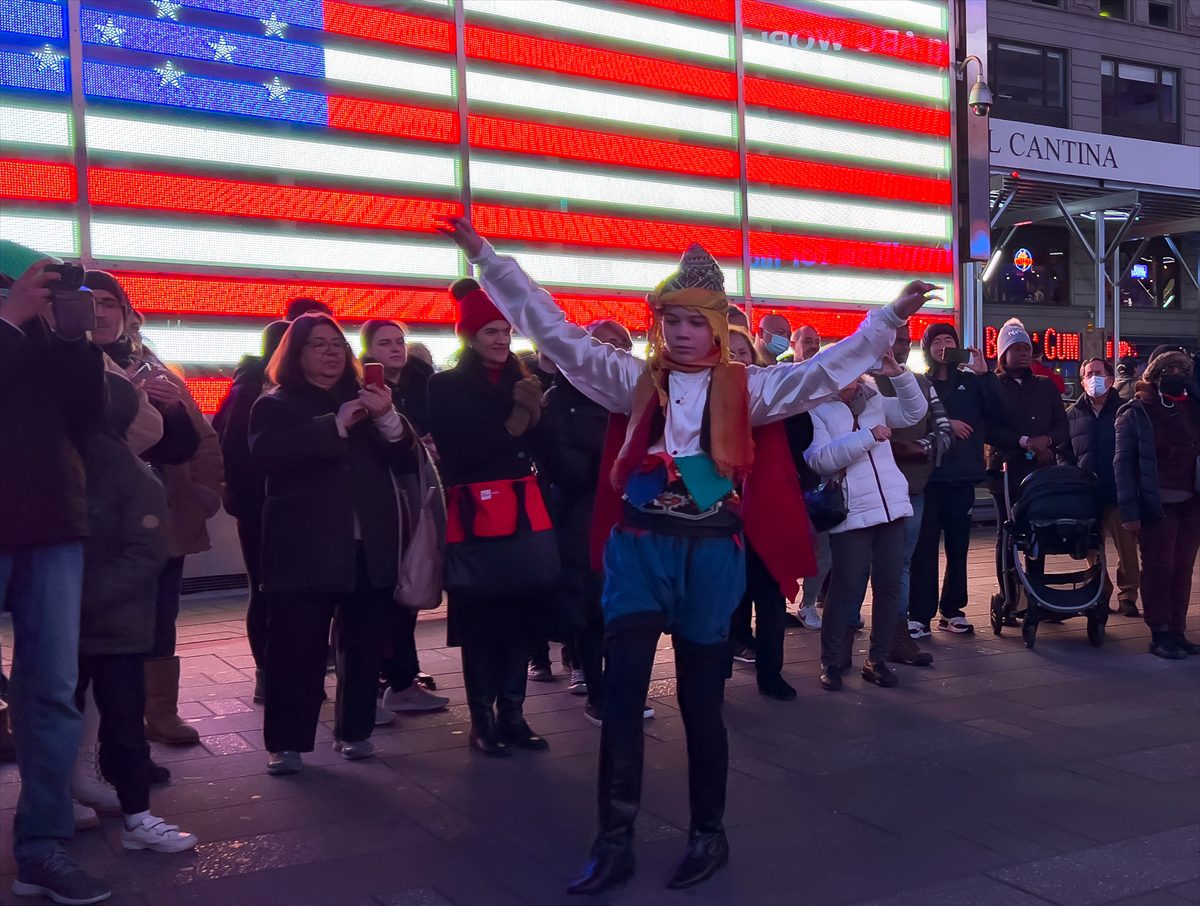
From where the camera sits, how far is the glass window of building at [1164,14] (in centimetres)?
3194

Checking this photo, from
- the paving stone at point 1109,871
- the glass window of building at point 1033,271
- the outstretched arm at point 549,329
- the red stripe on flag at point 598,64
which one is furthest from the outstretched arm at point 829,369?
the glass window of building at point 1033,271

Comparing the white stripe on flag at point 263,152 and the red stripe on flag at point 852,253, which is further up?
the white stripe on flag at point 263,152

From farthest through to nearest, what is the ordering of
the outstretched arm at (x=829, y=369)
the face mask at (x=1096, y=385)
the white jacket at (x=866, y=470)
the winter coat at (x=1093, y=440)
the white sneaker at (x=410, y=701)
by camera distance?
the face mask at (x=1096, y=385), the winter coat at (x=1093, y=440), the white jacket at (x=866, y=470), the white sneaker at (x=410, y=701), the outstretched arm at (x=829, y=369)

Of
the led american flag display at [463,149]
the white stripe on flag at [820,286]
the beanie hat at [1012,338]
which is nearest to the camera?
the led american flag display at [463,149]

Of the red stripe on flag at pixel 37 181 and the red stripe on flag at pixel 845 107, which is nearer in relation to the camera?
the red stripe on flag at pixel 37 181

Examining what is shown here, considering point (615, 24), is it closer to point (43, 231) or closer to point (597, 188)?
point (597, 188)

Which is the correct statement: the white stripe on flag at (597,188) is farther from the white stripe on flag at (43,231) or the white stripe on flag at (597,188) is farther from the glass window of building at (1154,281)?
the glass window of building at (1154,281)

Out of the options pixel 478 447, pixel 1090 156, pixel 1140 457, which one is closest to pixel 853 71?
pixel 1140 457

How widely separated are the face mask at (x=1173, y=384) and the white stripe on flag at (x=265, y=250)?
14.6ft

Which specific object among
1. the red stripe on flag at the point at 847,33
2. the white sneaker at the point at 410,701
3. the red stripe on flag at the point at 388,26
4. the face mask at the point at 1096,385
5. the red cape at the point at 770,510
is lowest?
the white sneaker at the point at 410,701

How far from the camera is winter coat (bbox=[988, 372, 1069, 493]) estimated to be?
8523mm

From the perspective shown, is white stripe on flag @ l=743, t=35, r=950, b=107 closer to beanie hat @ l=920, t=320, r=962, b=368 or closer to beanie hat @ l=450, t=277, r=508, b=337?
beanie hat @ l=920, t=320, r=962, b=368

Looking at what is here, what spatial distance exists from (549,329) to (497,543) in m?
1.49

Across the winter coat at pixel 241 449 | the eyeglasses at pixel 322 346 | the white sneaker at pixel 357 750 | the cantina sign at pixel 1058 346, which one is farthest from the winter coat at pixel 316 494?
the cantina sign at pixel 1058 346
